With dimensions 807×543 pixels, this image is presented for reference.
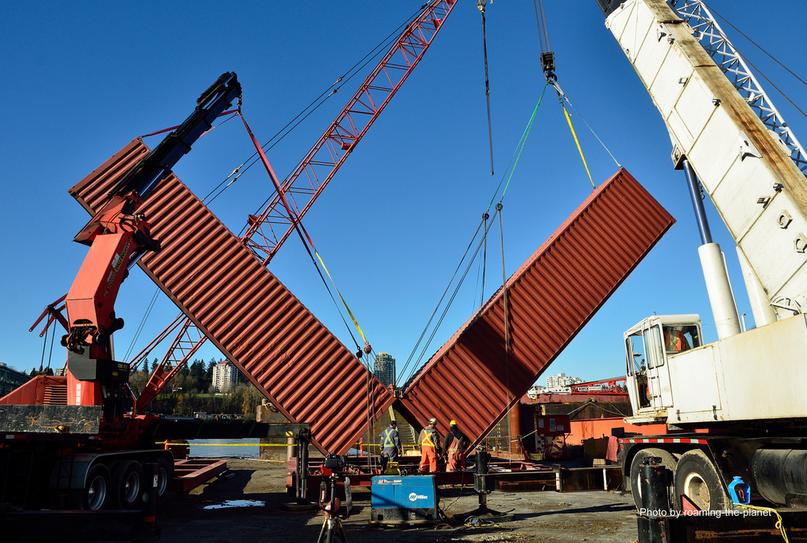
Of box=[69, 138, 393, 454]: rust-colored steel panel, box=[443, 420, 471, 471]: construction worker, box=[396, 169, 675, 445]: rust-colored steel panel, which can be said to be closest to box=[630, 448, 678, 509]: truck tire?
box=[443, 420, 471, 471]: construction worker

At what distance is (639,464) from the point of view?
27.9 feet

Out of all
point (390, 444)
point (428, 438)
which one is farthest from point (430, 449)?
point (390, 444)

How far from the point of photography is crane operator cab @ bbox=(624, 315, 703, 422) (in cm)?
820

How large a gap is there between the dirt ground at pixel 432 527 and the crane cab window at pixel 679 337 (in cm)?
280

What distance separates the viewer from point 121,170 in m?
13.0

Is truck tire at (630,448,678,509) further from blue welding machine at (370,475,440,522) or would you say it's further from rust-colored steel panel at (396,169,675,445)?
rust-colored steel panel at (396,169,675,445)

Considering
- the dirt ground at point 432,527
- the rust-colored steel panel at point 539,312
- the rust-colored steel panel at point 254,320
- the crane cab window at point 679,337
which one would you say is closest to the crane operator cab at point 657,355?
the crane cab window at point 679,337

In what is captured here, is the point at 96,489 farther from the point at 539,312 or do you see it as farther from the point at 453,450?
the point at 539,312

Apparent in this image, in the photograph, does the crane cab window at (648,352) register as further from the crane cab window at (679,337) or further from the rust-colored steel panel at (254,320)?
the rust-colored steel panel at (254,320)

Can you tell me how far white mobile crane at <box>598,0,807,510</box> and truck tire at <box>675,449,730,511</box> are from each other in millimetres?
17

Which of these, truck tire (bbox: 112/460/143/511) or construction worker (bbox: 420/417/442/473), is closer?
truck tire (bbox: 112/460/143/511)

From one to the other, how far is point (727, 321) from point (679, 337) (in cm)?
73

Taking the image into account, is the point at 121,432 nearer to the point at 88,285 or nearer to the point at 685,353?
the point at 88,285

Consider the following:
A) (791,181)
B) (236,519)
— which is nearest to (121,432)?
(236,519)
